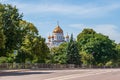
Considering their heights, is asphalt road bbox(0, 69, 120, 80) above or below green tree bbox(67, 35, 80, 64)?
below

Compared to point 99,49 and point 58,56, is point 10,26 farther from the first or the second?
point 99,49

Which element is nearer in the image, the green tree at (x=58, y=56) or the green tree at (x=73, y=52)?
the green tree at (x=73, y=52)

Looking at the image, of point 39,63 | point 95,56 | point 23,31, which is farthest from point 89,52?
point 23,31

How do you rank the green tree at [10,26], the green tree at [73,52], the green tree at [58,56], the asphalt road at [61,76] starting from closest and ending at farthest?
1. the asphalt road at [61,76]
2. the green tree at [10,26]
3. the green tree at [73,52]
4. the green tree at [58,56]

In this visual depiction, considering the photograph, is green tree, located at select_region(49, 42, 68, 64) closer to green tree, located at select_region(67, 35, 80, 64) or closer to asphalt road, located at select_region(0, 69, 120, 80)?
green tree, located at select_region(67, 35, 80, 64)

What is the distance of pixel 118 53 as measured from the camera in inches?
4589

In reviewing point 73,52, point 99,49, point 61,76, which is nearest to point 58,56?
point 99,49

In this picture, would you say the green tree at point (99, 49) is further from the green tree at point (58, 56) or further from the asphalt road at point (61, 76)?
the asphalt road at point (61, 76)

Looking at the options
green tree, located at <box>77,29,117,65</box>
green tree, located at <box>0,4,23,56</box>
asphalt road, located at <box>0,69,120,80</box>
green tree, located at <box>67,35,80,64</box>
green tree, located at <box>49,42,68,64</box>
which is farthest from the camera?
green tree, located at <box>77,29,117,65</box>

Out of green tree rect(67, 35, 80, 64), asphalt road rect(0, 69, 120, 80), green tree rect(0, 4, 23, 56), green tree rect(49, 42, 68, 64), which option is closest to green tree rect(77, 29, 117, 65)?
green tree rect(49, 42, 68, 64)

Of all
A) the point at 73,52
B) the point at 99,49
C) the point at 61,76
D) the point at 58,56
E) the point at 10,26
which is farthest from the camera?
the point at 99,49

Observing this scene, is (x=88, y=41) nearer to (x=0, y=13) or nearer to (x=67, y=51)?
(x=67, y=51)

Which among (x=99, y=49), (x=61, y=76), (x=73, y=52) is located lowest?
(x=61, y=76)

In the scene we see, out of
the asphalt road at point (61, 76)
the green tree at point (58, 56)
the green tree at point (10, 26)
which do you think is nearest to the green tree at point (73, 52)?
the green tree at point (58, 56)
